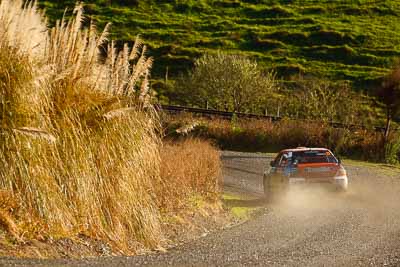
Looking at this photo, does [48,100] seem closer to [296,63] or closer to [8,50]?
[8,50]

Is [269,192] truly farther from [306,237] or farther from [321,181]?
[306,237]

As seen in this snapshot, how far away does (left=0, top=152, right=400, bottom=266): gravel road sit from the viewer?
11.9 meters

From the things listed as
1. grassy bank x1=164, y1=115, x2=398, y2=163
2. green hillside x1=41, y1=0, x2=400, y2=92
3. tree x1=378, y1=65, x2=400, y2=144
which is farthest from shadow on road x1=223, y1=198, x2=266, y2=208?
green hillside x1=41, y1=0, x2=400, y2=92

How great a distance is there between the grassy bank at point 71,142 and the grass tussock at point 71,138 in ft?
0.05

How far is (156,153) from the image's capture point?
1374 centimetres

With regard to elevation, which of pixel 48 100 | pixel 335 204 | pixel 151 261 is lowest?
pixel 335 204

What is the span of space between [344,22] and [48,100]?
71.2m

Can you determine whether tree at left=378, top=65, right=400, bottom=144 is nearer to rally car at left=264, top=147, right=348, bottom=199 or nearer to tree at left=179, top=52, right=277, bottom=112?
tree at left=179, top=52, right=277, bottom=112

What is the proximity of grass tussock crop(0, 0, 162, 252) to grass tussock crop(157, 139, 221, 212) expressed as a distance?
182 cm

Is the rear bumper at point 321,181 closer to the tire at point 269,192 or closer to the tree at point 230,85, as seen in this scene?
the tire at point 269,192

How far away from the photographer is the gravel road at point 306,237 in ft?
38.9

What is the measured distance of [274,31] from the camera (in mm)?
79375

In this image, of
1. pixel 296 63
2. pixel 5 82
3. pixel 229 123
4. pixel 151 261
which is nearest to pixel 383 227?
pixel 151 261

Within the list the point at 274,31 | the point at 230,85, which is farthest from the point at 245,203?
the point at 274,31
